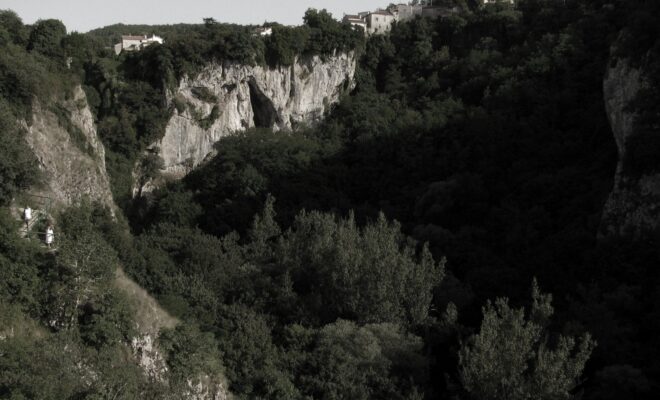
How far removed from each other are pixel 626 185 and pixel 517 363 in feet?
42.9

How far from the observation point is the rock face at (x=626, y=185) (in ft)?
101

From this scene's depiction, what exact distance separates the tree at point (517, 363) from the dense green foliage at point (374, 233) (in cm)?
7

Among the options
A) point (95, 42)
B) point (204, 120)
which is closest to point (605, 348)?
point (204, 120)

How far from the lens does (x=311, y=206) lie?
145ft

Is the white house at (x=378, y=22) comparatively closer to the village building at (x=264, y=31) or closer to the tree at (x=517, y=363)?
the village building at (x=264, y=31)

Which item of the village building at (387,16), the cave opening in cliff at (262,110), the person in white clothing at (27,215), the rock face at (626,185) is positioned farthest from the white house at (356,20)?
the person in white clothing at (27,215)

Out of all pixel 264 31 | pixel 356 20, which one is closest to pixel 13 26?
pixel 264 31

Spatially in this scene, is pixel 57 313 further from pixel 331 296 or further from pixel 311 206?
pixel 311 206

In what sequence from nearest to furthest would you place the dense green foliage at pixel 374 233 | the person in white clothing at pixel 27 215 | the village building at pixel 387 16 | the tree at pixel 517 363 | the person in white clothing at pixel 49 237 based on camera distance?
the tree at pixel 517 363 → the dense green foliage at pixel 374 233 → the person in white clothing at pixel 27 215 → the person in white clothing at pixel 49 237 → the village building at pixel 387 16

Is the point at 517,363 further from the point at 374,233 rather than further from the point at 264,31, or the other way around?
the point at 264,31

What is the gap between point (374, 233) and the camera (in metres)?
31.3

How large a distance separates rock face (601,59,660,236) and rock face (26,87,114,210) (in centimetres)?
2249

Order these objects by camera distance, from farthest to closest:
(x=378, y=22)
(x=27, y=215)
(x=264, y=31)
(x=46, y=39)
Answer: (x=378, y=22) < (x=264, y=31) < (x=46, y=39) < (x=27, y=215)

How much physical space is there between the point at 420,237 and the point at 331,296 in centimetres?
819
